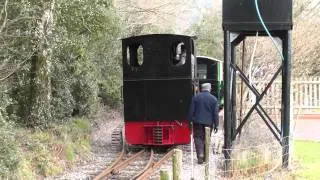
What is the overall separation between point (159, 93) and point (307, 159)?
4603 mm

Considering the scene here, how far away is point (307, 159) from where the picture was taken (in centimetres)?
1218

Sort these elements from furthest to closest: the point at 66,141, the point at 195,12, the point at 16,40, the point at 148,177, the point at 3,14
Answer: the point at 195,12 < the point at 66,141 < the point at 16,40 < the point at 3,14 < the point at 148,177

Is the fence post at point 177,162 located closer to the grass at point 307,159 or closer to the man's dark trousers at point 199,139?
the grass at point 307,159

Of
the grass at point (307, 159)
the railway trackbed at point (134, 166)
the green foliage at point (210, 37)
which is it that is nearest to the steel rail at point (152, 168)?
the railway trackbed at point (134, 166)

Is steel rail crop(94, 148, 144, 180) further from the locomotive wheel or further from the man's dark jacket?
the man's dark jacket

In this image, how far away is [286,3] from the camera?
33.7 feet

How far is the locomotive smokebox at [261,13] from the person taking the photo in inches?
403

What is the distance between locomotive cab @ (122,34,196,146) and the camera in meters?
15.0

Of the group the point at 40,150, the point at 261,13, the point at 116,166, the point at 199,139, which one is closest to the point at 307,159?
the point at 199,139

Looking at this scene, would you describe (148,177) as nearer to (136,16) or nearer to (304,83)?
(304,83)

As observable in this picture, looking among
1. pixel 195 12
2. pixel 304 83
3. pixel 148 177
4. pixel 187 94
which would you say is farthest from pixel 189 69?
pixel 195 12

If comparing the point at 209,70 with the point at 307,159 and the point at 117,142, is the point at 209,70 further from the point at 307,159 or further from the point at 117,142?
the point at 307,159

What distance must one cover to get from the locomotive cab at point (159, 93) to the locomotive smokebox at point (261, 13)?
488 cm

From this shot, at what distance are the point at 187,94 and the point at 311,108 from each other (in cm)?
890
